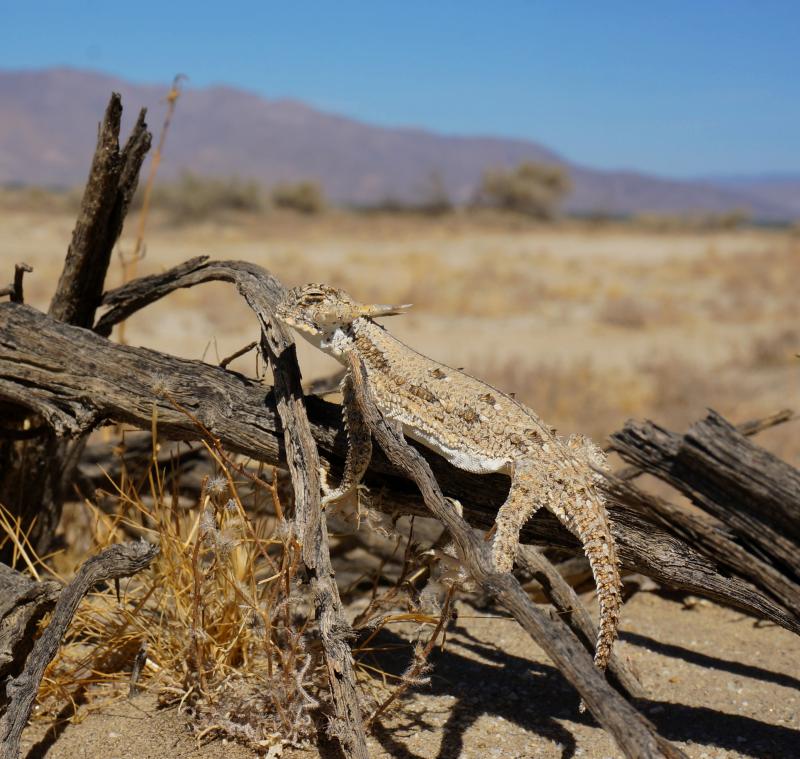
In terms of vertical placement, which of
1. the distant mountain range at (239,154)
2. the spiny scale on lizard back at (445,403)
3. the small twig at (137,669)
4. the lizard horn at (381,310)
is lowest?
the small twig at (137,669)

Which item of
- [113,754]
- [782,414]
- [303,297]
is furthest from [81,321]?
[782,414]

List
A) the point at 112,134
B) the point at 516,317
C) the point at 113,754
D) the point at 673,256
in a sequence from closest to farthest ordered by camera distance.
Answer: the point at 113,754
the point at 112,134
the point at 516,317
the point at 673,256

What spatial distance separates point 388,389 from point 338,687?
1.11 m

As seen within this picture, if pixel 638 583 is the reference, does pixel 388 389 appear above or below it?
above

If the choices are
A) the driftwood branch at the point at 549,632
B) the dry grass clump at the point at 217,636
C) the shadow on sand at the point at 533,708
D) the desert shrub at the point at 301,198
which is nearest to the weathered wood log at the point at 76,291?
the dry grass clump at the point at 217,636

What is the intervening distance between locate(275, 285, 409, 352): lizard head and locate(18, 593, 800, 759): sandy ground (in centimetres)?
113

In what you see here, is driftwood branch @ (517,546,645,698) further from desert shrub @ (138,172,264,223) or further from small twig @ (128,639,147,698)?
desert shrub @ (138,172,264,223)

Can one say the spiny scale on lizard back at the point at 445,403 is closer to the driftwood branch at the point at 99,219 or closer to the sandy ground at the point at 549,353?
the sandy ground at the point at 549,353

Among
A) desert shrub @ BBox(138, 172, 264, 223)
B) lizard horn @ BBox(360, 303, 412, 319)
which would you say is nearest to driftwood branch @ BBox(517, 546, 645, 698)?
lizard horn @ BBox(360, 303, 412, 319)

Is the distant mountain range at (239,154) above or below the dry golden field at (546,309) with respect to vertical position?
above

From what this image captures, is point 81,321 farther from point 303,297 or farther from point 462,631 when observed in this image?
point 462,631

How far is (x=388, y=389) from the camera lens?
3.20 metres

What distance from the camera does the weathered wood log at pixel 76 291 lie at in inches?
148

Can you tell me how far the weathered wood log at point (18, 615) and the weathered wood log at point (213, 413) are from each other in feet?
1.79
